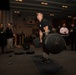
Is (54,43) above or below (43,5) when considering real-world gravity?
below

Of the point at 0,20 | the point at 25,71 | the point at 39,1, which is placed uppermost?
the point at 39,1

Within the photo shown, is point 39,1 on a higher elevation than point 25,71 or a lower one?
higher

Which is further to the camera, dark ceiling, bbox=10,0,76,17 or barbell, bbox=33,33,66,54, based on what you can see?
dark ceiling, bbox=10,0,76,17

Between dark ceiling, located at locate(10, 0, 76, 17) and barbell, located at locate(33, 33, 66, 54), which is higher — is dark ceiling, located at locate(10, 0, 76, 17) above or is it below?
above

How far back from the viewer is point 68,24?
21016 mm

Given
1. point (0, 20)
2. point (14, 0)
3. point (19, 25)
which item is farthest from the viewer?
point (19, 25)

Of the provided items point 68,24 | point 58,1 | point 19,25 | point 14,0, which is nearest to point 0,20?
point 14,0

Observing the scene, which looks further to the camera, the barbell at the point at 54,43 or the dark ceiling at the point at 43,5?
the dark ceiling at the point at 43,5

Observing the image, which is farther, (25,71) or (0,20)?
(0,20)

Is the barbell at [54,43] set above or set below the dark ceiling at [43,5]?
below

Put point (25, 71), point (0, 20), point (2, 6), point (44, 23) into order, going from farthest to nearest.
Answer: point (0, 20)
point (2, 6)
point (44, 23)
point (25, 71)

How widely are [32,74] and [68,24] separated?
1766 cm

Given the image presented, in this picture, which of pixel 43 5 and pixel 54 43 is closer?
pixel 54 43

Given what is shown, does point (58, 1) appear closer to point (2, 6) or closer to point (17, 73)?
point (2, 6)
